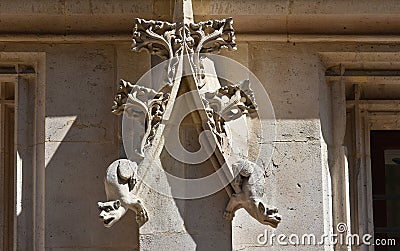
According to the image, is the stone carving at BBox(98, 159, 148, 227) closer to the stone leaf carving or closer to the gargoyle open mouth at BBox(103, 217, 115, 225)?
the gargoyle open mouth at BBox(103, 217, 115, 225)

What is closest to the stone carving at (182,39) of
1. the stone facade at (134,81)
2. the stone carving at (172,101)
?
the stone carving at (172,101)

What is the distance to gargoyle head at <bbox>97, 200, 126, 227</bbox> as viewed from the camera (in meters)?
7.52

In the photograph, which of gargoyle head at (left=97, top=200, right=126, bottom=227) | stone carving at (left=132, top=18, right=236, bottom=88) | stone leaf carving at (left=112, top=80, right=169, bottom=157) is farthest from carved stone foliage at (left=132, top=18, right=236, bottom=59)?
gargoyle head at (left=97, top=200, right=126, bottom=227)

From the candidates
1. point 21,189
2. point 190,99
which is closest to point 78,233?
point 21,189

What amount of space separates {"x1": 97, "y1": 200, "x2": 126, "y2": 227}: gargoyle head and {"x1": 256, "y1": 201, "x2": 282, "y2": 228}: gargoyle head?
754 mm

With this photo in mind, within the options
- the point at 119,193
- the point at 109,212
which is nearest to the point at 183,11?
the point at 119,193

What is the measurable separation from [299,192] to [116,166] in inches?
49.5

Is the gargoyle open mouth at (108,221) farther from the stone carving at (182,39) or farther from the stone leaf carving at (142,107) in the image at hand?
the stone carving at (182,39)

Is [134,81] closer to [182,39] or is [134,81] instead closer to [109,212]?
[182,39]

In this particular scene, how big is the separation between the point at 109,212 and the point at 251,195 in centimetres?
77

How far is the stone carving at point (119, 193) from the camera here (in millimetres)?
7539

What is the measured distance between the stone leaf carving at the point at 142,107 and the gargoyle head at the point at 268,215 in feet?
2.41

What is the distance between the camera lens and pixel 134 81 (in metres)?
8.37

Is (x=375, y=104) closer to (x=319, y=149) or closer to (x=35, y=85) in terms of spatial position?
(x=319, y=149)
